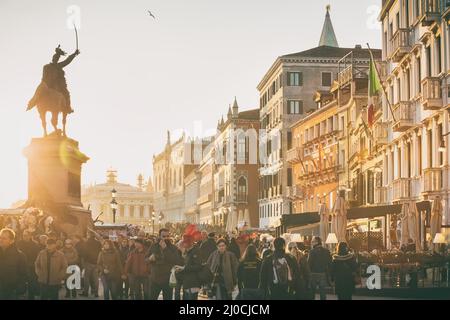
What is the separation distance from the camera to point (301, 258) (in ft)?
68.6

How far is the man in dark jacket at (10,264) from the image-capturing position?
19.0m

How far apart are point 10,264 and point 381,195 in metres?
35.1

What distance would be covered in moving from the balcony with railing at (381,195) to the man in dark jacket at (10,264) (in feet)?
109

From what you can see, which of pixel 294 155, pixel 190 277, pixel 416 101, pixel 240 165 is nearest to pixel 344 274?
pixel 190 277

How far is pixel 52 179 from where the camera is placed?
3203cm

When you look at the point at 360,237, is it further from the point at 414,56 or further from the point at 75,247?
the point at 75,247

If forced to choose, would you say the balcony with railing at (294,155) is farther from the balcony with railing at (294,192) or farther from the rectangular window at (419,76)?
the rectangular window at (419,76)

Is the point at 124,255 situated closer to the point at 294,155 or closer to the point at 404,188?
the point at 404,188

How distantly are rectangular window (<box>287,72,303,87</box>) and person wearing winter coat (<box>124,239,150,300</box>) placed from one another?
67.0m

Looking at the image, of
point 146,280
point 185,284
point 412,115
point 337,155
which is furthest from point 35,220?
point 337,155

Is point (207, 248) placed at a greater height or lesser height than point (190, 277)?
greater

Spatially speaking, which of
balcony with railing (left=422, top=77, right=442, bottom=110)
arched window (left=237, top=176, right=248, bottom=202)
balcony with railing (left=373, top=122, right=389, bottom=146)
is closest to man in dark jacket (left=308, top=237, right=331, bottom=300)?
balcony with railing (left=422, top=77, right=442, bottom=110)

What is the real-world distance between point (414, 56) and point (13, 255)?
27.3 metres

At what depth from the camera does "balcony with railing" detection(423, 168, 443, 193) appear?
36.8 meters
